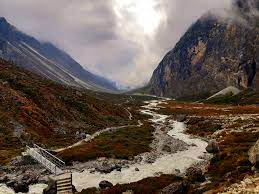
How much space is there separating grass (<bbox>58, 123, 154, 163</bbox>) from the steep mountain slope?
7087 mm

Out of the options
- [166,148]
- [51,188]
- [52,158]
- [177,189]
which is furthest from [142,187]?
[166,148]

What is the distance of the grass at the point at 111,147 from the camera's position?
64.5 metres

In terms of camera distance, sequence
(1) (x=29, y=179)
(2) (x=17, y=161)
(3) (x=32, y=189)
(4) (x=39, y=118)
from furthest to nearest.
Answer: (4) (x=39, y=118) → (2) (x=17, y=161) → (1) (x=29, y=179) → (3) (x=32, y=189)

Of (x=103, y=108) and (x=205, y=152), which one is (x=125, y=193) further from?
(x=103, y=108)

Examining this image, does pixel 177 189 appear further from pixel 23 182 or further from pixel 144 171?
pixel 23 182

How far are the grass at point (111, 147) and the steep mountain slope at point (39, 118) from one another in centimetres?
709

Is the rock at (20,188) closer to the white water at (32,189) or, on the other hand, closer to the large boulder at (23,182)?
the large boulder at (23,182)

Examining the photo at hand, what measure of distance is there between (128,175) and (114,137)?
38.8 m

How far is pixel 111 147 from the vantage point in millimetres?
73750

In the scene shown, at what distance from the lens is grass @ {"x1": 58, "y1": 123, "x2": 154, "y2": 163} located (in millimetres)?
64500

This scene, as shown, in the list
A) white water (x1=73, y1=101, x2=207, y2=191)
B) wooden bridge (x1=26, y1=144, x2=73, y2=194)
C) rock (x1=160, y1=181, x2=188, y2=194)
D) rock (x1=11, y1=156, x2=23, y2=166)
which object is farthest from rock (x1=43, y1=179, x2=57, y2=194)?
rock (x1=11, y1=156, x2=23, y2=166)

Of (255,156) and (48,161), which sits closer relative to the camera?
(255,156)

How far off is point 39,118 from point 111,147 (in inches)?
1256

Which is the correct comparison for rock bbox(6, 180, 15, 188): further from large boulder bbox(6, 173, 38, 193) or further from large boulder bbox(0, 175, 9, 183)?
large boulder bbox(0, 175, 9, 183)
